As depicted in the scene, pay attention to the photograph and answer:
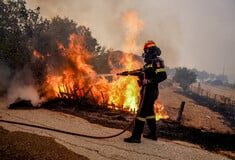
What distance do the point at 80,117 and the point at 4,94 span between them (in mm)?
5101

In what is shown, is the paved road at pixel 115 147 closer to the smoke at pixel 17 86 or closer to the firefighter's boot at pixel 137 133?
the firefighter's boot at pixel 137 133

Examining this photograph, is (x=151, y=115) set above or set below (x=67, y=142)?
above

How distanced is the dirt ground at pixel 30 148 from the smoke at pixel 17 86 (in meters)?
3.87

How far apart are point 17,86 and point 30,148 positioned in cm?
701

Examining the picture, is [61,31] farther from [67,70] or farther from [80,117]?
[80,117]

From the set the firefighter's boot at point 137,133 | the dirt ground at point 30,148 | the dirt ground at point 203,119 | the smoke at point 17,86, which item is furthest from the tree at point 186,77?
the dirt ground at point 30,148

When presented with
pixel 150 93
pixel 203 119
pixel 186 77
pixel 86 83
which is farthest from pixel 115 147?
pixel 186 77

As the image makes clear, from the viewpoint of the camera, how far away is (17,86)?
888 centimetres

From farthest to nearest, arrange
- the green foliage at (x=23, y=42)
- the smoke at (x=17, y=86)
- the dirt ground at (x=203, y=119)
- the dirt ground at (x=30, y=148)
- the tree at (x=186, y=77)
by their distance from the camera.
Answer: the tree at (x=186, y=77), the dirt ground at (x=203, y=119), the green foliage at (x=23, y=42), the smoke at (x=17, y=86), the dirt ground at (x=30, y=148)

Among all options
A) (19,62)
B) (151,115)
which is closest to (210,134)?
(151,115)

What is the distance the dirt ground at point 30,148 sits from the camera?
285 cm

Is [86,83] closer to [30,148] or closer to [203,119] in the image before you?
[30,148]

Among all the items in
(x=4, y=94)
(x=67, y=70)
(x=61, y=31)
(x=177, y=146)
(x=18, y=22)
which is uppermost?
(x=61, y=31)

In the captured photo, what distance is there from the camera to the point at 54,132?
4281 millimetres
